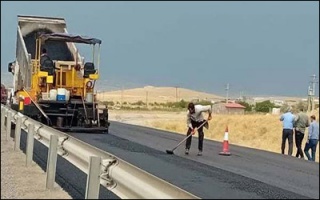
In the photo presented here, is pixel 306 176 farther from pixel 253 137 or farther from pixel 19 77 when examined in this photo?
pixel 253 137

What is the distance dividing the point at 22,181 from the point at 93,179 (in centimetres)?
319

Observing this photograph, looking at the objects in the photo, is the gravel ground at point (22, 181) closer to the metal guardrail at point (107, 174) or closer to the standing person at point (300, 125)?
the metal guardrail at point (107, 174)

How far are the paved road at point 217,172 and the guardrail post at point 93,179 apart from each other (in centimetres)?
175

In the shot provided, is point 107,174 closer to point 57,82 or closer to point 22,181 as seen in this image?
point 22,181

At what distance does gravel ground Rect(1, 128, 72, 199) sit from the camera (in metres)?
8.00

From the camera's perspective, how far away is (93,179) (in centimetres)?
616

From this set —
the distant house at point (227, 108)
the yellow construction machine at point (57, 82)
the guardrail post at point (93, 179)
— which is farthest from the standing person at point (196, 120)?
the distant house at point (227, 108)

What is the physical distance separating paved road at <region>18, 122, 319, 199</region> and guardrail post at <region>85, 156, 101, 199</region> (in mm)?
1748

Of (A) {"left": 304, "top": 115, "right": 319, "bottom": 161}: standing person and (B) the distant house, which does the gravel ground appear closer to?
(A) {"left": 304, "top": 115, "right": 319, "bottom": 161}: standing person

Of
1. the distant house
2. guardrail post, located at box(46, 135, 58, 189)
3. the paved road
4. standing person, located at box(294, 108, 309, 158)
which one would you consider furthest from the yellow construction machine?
the distant house

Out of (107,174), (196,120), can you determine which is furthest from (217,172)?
(107,174)

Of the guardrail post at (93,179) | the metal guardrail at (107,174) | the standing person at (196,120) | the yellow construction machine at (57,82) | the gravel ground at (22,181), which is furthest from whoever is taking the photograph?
the yellow construction machine at (57,82)

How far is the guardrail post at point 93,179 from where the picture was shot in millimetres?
6082

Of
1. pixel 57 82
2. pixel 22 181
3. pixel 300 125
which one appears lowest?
pixel 22 181
